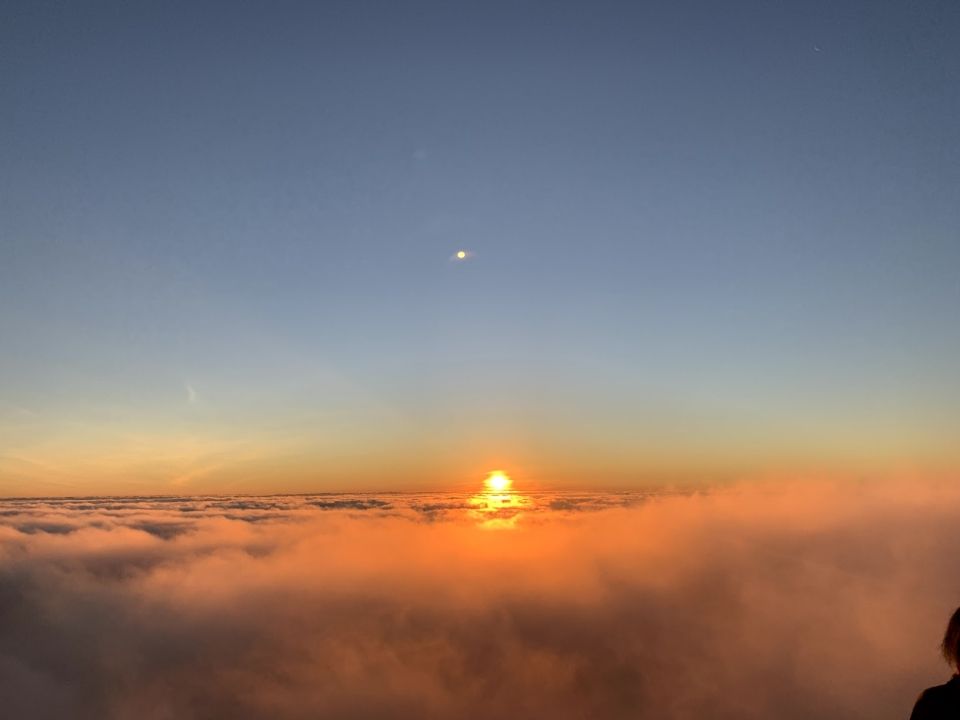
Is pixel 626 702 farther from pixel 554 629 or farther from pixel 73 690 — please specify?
pixel 73 690

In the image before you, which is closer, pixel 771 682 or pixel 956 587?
pixel 771 682

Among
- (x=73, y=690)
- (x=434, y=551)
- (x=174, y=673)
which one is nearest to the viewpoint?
(x=73, y=690)

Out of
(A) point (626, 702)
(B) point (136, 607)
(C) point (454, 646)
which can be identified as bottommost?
(A) point (626, 702)

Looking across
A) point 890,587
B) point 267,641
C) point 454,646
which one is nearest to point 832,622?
point 890,587

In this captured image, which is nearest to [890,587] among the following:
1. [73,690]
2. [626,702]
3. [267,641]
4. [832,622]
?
[832,622]

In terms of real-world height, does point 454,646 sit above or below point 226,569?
below

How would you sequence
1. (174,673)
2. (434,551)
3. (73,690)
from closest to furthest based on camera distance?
1. (73,690)
2. (174,673)
3. (434,551)
